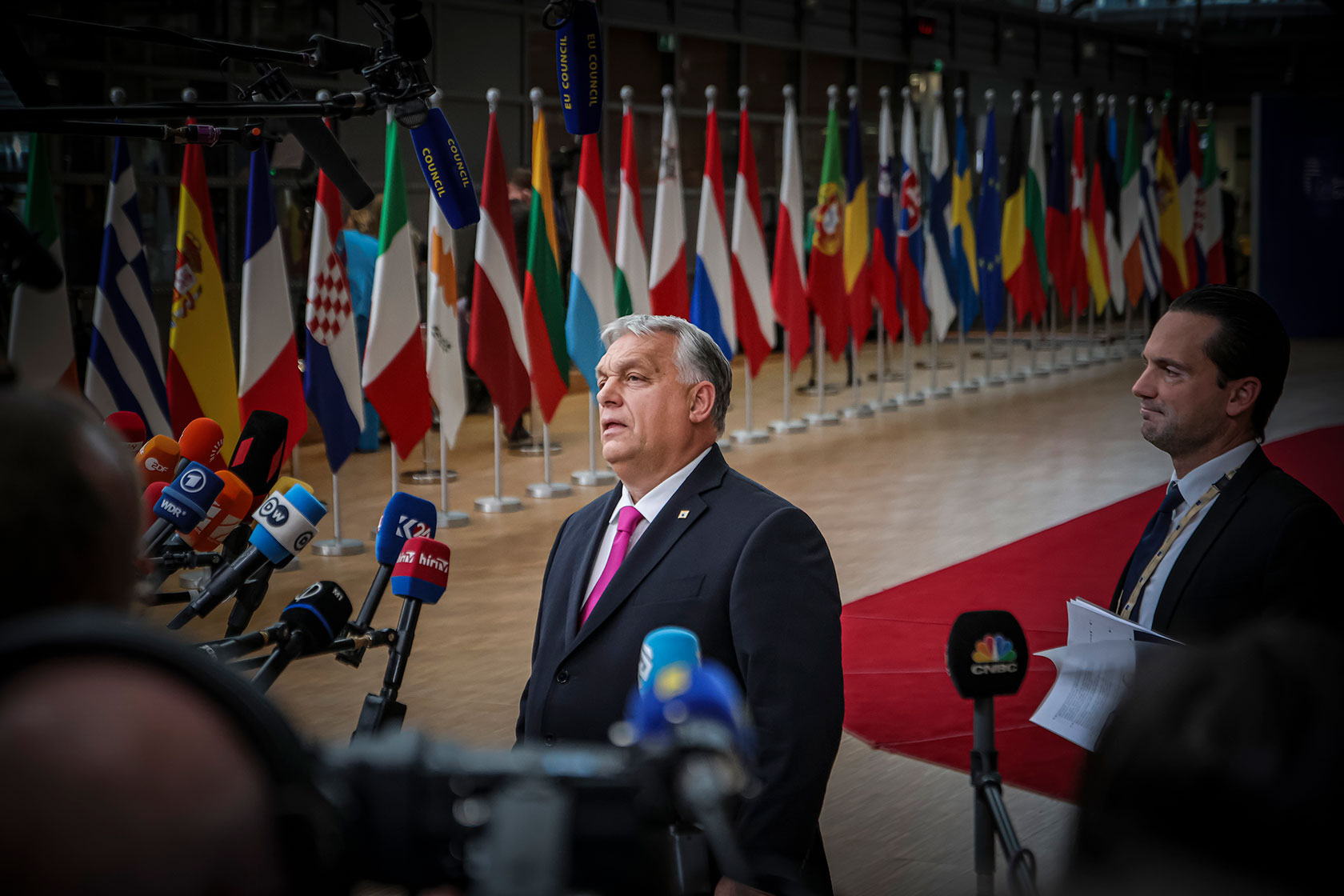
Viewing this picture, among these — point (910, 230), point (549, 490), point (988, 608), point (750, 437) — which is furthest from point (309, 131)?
point (910, 230)

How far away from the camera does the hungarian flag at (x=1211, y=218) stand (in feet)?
49.0

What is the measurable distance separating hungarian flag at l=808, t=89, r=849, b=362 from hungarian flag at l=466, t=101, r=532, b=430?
3463 mm

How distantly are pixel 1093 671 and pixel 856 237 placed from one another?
8.80 m

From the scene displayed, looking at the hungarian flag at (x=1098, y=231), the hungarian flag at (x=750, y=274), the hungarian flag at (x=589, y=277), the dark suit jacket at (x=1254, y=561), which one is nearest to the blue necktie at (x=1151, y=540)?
the dark suit jacket at (x=1254, y=561)

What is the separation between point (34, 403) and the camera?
0.79m

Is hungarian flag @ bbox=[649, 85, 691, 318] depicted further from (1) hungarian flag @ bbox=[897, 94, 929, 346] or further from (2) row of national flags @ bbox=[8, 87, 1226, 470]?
(1) hungarian flag @ bbox=[897, 94, 929, 346]

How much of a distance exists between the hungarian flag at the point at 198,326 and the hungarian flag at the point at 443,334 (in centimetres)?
113

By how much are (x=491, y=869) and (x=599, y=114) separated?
2854 mm

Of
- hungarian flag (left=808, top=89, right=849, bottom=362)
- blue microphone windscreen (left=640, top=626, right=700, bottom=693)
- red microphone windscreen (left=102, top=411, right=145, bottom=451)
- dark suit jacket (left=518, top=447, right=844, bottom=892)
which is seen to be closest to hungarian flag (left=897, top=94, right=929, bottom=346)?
hungarian flag (left=808, top=89, right=849, bottom=362)

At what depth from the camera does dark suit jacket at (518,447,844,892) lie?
212 cm

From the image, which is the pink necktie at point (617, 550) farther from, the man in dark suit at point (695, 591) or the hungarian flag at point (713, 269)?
the hungarian flag at point (713, 269)

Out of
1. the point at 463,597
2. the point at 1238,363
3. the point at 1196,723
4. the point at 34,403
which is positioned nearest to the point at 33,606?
the point at 34,403

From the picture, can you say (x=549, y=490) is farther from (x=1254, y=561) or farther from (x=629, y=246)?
(x=1254, y=561)

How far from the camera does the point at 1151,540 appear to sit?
233 centimetres
